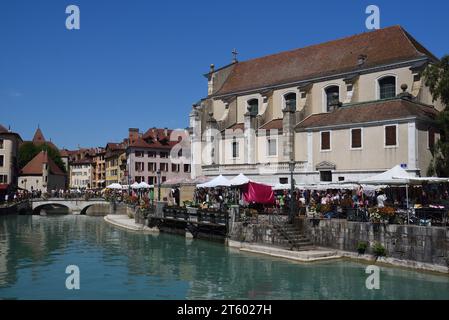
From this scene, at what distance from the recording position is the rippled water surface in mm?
17578

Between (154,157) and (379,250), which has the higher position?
(154,157)

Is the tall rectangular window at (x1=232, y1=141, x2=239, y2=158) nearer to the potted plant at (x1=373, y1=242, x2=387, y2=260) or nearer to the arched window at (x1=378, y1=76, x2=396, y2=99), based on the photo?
the arched window at (x1=378, y1=76, x2=396, y2=99)

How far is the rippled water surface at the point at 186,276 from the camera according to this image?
17.6m

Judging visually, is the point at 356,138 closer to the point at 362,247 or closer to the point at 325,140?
the point at 325,140

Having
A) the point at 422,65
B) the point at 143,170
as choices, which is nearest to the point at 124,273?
the point at 422,65

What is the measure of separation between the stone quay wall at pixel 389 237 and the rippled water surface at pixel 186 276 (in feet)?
3.07

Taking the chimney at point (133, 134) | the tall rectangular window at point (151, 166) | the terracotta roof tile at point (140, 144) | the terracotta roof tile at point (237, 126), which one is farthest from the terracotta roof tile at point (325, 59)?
the chimney at point (133, 134)

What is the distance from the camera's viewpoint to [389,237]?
22016 mm

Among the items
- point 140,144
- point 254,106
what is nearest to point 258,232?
point 254,106

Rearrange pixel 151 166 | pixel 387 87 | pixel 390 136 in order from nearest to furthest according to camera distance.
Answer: pixel 390 136 → pixel 387 87 → pixel 151 166

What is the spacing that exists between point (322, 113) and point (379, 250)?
22968 mm

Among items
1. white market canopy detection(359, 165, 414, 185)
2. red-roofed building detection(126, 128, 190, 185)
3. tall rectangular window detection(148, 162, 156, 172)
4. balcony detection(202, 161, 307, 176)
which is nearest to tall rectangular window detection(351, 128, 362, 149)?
balcony detection(202, 161, 307, 176)

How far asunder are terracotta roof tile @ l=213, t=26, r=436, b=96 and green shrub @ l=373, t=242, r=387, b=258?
21387 mm

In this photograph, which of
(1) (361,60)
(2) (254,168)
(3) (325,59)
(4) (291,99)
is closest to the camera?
(1) (361,60)
